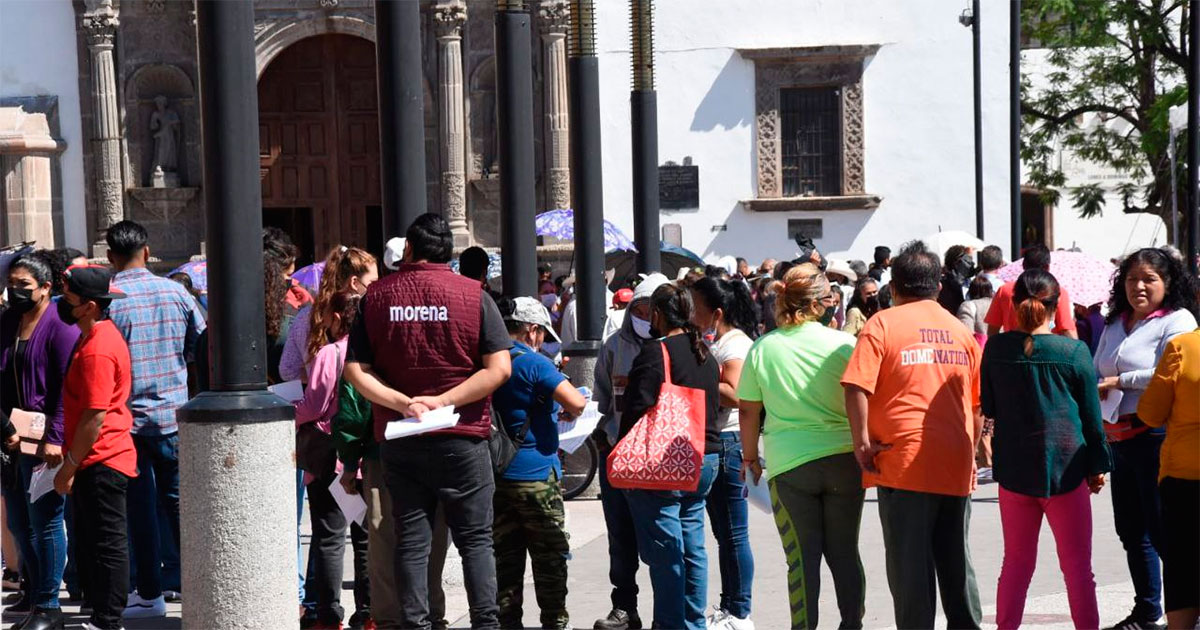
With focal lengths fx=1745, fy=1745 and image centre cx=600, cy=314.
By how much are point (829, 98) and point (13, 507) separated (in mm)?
21221

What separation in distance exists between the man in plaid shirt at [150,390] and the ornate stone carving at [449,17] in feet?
60.4

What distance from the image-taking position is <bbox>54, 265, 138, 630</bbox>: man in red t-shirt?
26.1 feet

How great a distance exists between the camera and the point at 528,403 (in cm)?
775

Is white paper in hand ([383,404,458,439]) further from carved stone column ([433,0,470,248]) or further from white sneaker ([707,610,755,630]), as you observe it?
carved stone column ([433,0,470,248])

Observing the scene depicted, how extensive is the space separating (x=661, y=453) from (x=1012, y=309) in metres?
3.02

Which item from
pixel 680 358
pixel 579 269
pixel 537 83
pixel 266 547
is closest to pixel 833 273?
pixel 579 269

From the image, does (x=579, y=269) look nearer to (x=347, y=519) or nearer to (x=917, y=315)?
(x=347, y=519)

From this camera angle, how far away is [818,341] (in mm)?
7355

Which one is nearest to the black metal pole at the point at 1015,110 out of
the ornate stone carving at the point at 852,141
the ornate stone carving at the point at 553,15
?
the ornate stone carving at the point at 852,141

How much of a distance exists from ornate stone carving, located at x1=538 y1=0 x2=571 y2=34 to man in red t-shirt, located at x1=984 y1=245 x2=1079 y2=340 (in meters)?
16.5

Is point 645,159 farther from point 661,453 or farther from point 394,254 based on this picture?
point 661,453

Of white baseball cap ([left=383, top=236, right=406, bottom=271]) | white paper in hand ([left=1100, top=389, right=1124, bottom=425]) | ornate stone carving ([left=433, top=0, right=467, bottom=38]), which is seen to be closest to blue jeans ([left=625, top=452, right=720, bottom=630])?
white baseball cap ([left=383, top=236, right=406, bottom=271])

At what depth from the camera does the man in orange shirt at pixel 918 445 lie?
6988 mm

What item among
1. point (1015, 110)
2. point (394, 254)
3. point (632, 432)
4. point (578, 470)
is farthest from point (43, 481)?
point (1015, 110)
